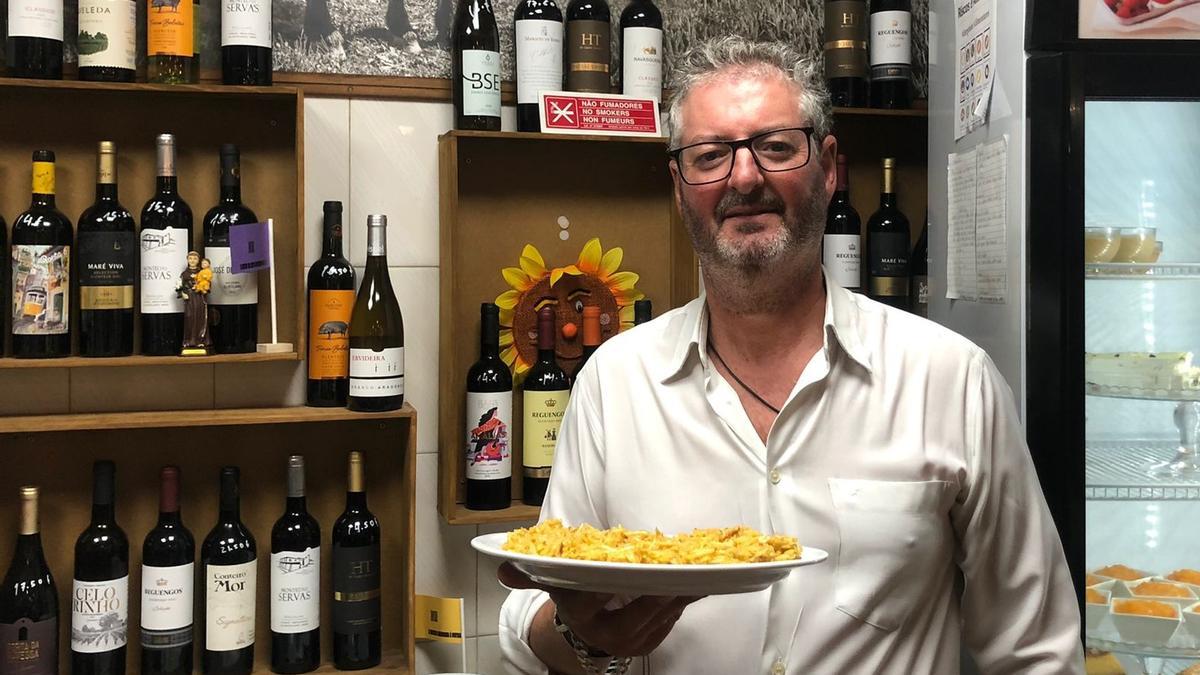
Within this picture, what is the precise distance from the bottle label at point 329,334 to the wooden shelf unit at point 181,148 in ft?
0.16

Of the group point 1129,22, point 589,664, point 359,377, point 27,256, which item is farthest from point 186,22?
point 1129,22

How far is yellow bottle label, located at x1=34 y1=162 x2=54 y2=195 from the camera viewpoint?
184cm

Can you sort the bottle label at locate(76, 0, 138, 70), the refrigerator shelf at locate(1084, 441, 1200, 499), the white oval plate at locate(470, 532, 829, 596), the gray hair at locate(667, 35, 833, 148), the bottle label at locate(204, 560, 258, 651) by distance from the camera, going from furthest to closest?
the bottle label at locate(204, 560, 258, 651)
the bottle label at locate(76, 0, 138, 70)
the refrigerator shelf at locate(1084, 441, 1200, 499)
the gray hair at locate(667, 35, 833, 148)
the white oval plate at locate(470, 532, 829, 596)

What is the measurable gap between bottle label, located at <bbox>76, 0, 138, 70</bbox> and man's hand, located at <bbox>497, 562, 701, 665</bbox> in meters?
1.21

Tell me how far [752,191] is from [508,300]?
878 mm

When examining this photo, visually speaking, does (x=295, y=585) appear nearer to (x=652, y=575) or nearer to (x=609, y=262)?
(x=609, y=262)

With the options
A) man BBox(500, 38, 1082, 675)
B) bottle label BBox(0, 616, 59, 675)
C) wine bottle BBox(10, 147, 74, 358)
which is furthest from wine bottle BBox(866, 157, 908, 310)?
bottle label BBox(0, 616, 59, 675)

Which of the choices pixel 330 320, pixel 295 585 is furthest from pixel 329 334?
pixel 295 585

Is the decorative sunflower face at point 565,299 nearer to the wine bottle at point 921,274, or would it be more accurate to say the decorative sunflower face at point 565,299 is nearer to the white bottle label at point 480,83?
the white bottle label at point 480,83

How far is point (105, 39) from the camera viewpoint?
6.14 feet

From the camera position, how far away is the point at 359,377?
1984 mm

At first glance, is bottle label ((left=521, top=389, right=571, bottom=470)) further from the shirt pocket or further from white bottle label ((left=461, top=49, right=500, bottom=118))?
the shirt pocket

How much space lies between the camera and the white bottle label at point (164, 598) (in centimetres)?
193

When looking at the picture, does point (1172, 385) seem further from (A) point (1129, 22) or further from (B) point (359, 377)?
(B) point (359, 377)
